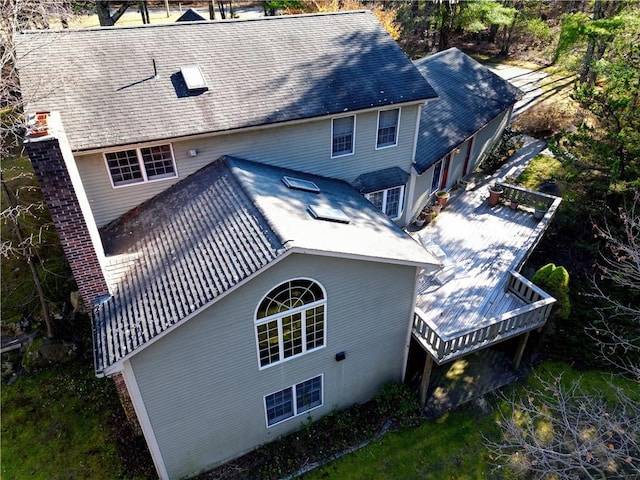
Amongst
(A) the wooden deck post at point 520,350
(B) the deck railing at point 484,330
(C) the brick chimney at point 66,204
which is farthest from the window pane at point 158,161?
(A) the wooden deck post at point 520,350

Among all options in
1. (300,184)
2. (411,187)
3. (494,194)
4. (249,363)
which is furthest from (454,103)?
(249,363)

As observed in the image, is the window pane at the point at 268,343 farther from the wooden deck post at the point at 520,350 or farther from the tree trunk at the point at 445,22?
the tree trunk at the point at 445,22

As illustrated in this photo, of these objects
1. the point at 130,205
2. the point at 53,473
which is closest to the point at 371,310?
the point at 130,205

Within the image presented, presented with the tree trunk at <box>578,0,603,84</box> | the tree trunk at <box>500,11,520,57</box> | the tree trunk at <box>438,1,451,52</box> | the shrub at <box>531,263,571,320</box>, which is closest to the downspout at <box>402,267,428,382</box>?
the shrub at <box>531,263,571,320</box>

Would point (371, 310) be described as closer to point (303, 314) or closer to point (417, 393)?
point (303, 314)

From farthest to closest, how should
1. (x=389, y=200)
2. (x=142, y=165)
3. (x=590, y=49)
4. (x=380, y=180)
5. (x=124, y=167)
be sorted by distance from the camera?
(x=590, y=49) → (x=389, y=200) → (x=380, y=180) → (x=142, y=165) → (x=124, y=167)

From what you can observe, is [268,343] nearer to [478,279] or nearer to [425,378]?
[425,378]

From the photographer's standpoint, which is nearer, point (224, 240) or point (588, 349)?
point (224, 240)
